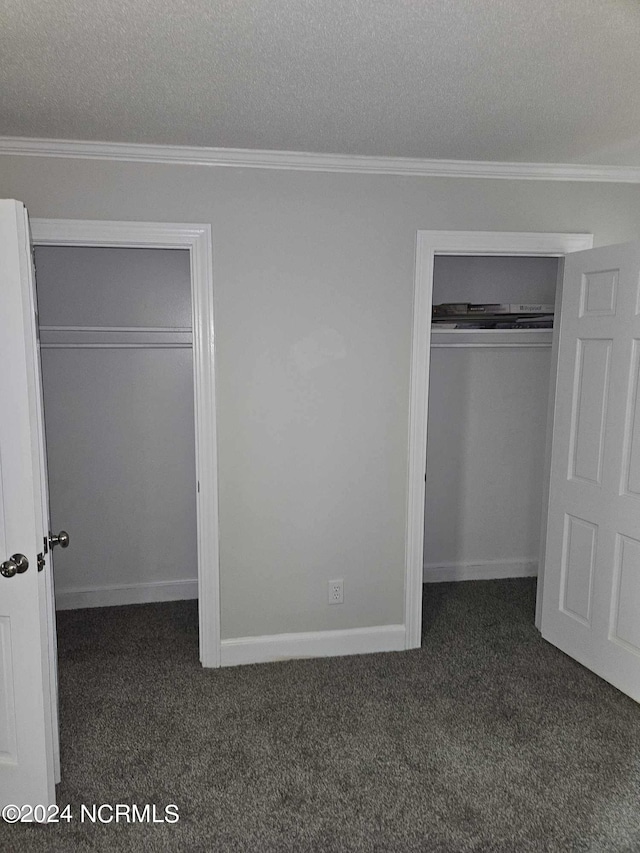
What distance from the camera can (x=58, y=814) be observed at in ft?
7.31

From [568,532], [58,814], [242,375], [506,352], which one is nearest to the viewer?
[58,814]

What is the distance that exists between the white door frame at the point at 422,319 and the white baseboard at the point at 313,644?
5.2 inches

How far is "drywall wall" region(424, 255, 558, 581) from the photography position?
4203 mm

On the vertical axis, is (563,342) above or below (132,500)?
above

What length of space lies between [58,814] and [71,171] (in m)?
2.55

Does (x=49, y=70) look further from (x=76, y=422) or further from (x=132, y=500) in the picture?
(x=132, y=500)

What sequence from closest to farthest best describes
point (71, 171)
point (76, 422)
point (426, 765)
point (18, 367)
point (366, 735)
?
1. point (18, 367)
2. point (426, 765)
3. point (366, 735)
4. point (71, 171)
5. point (76, 422)

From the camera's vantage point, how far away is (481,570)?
4.45 metres

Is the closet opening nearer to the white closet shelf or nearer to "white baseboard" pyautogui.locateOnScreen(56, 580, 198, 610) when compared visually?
"white baseboard" pyautogui.locateOnScreen(56, 580, 198, 610)

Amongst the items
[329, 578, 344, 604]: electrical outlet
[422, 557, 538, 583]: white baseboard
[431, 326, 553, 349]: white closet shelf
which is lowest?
[422, 557, 538, 583]: white baseboard

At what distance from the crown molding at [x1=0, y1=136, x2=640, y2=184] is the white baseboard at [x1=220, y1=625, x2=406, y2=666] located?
2.31m

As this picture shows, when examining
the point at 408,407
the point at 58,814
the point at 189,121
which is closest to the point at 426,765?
the point at 58,814

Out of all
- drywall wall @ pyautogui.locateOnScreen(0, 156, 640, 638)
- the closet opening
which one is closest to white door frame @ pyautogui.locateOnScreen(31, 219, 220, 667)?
drywall wall @ pyautogui.locateOnScreen(0, 156, 640, 638)

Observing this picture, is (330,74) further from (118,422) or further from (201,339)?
(118,422)
